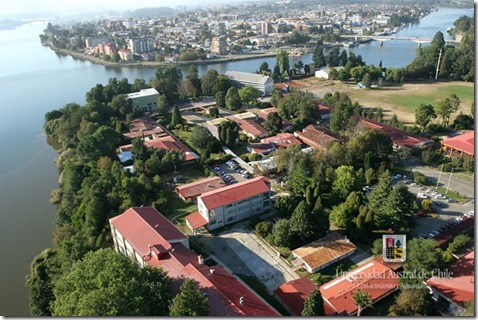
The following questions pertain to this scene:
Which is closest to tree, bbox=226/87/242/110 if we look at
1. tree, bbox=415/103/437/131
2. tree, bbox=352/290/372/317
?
tree, bbox=415/103/437/131

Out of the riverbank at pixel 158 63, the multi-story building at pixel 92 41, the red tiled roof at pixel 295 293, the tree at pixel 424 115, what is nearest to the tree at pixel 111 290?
the red tiled roof at pixel 295 293

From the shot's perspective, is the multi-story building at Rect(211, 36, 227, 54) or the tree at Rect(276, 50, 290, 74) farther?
the multi-story building at Rect(211, 36, 227, 54)

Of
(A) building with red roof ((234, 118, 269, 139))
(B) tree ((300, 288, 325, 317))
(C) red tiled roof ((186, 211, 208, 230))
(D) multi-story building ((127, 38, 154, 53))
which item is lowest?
(C) red tiled roof ((186, 211, 208, 230))

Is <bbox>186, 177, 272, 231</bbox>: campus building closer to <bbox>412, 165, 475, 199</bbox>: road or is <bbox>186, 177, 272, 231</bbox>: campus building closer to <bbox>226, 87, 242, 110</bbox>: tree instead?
<bbox>412, 165, 475, 199</bbox>: road

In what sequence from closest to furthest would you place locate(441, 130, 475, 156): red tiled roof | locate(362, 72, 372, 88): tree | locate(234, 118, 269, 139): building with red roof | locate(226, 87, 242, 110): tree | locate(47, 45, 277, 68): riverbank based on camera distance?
locate(441, 130, 475, 156): red tiled roof, locate(234, 118, 269, 139): building with red roof, locate(226, 87, 242, 110): tree, locate(362, 72, 372, 88): tree, locate(47, 45, 277, 68): riverbank

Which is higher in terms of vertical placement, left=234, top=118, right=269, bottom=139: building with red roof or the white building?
the white building

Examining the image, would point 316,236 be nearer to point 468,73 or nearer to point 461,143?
point 461,143

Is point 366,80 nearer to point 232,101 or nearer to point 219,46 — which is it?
point 232,101

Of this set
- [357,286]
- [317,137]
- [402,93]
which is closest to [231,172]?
[317,137]
